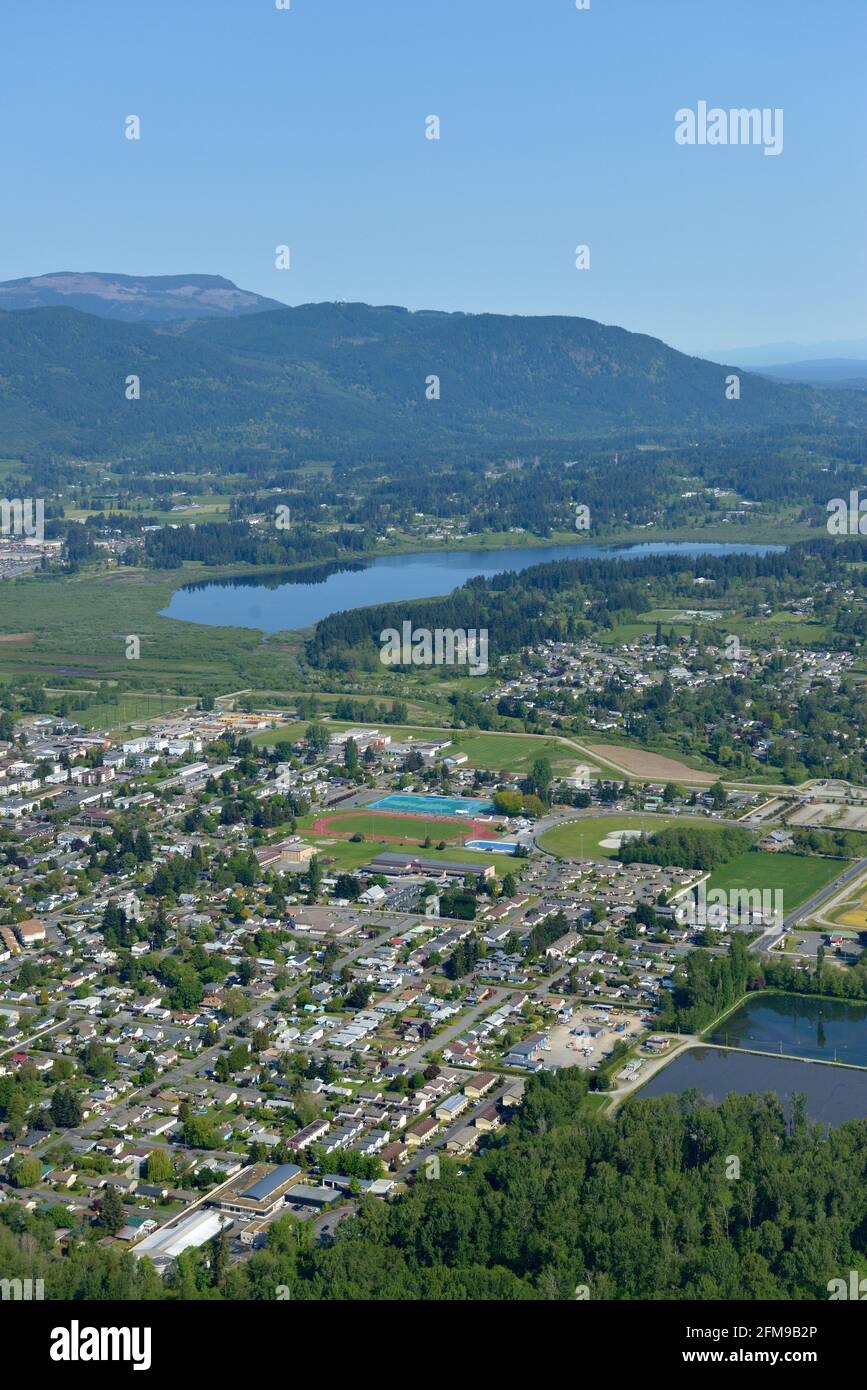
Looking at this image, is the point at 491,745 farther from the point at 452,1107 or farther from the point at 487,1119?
the point at 487,1119

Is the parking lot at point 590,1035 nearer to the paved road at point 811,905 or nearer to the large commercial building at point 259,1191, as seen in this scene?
the paved road at point 811,905

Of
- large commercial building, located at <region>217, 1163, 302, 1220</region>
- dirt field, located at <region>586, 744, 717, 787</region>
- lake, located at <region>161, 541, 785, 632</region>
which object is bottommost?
large commercial building, located at <region>217, 1163, 302, 1220</region>

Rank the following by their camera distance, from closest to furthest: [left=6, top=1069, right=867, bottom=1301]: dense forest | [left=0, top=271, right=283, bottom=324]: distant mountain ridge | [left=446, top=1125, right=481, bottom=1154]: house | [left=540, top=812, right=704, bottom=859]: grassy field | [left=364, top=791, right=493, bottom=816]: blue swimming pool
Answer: [left=6, top=1069, right=867, bottom=1301]: dense forest, [left=446, top=1125, right=481, bottom=1154]: house, [left=540, top=812, right=704, bottom=859]: grassy field, [left=364, top=791, right=493, bottom=816]: blue swimming pool, [left=0, top=271, right=283, bottom=324]: distant mountain ridge

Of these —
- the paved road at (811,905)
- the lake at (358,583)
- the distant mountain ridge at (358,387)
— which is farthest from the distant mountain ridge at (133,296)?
the paved road at (811,905)

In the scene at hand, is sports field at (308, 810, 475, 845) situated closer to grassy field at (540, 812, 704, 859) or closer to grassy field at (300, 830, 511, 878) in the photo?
grassy field at (300, 830, 511, 878)

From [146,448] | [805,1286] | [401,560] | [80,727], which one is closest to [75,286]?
[146,448]

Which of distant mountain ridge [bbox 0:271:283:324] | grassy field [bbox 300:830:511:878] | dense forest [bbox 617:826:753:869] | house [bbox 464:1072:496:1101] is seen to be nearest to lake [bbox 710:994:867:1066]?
house [bbox 464:1072:496:1101]
